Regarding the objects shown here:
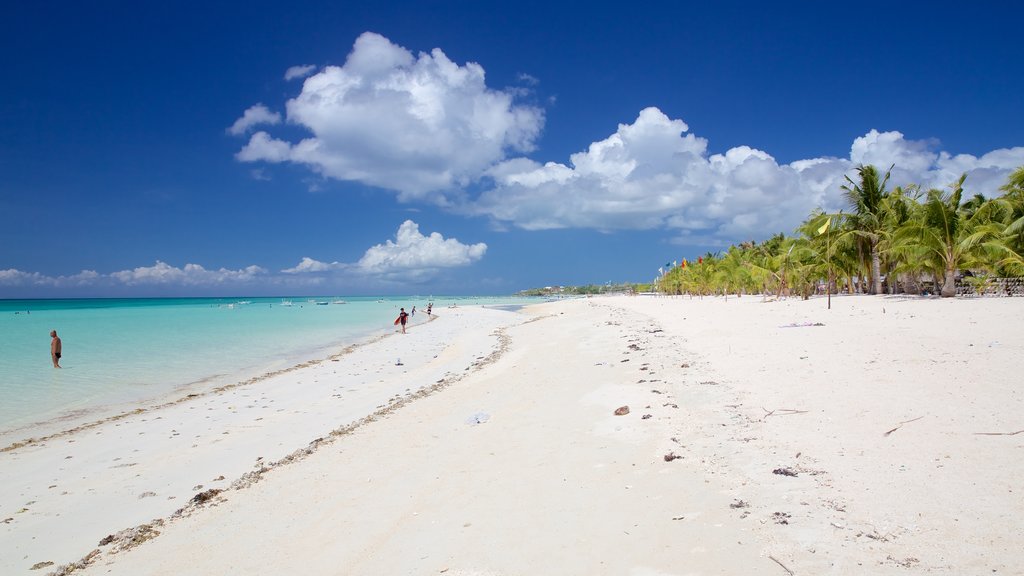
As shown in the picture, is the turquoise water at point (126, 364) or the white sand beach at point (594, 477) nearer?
the white sand beach at point (594, 477)

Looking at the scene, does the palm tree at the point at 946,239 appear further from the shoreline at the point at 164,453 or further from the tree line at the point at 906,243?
the shoreline at the point at 164,453

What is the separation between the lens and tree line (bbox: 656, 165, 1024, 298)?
22750 mm

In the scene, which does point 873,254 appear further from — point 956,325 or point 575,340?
point 575,340

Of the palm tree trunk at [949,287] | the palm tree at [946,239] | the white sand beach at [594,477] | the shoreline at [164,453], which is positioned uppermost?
the palm tree at [946,239]

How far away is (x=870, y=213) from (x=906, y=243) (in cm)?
769

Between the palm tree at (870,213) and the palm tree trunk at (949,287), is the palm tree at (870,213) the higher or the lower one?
the higher one

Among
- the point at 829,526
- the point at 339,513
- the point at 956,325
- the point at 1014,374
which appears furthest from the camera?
the point at 956,325

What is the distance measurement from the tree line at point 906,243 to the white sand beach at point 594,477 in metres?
16.1

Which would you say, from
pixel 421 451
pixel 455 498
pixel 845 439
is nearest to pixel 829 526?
pixel 845 439

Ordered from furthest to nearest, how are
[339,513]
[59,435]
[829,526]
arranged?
[59,435], [339,513], [829,526]

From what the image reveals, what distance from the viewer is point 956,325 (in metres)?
12.0

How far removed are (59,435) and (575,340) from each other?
14.0 m

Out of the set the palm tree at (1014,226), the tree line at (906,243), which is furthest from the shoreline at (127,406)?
the palm tree at (1014,226)

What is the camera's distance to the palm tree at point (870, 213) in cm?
3095
